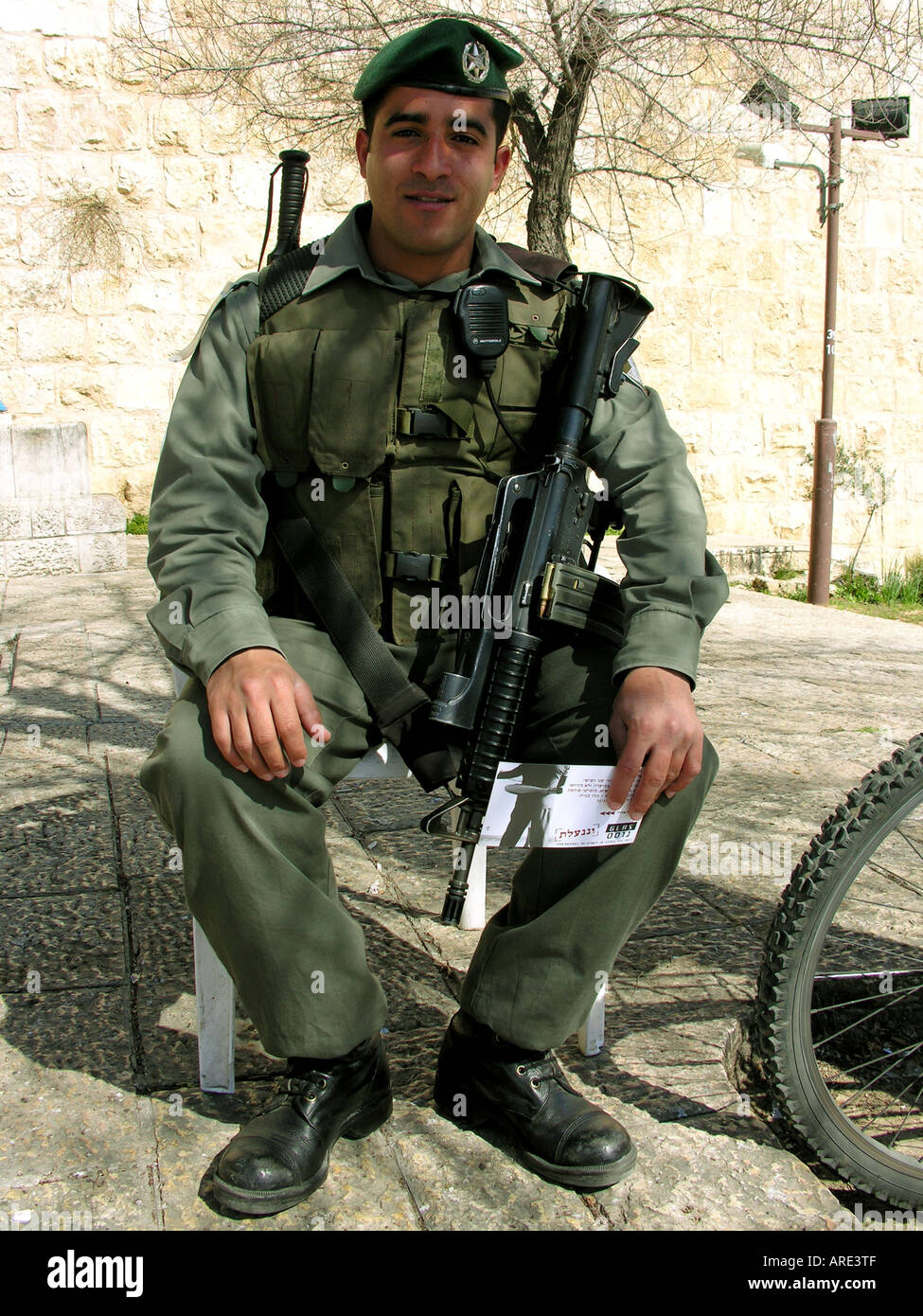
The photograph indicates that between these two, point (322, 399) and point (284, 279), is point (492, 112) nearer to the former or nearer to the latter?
point (284, 279)

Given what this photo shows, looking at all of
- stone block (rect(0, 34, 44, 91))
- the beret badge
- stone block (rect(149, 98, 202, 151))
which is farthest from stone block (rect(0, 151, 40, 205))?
the beret badge

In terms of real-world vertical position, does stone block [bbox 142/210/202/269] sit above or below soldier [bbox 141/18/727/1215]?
above

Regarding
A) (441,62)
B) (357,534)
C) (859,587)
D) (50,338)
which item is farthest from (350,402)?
(859,587)

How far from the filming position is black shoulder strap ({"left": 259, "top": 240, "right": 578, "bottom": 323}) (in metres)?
1.97

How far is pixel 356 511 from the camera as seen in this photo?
195cm

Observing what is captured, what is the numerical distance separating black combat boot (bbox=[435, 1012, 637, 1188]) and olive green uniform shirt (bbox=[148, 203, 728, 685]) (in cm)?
63

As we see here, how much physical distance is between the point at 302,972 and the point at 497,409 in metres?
0.97

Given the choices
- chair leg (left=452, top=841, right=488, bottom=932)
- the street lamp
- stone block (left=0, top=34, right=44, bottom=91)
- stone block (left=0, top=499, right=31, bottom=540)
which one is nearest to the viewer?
chair leg (left=452, top=841, right=488, bottom=932)

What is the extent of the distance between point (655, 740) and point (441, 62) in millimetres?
1176

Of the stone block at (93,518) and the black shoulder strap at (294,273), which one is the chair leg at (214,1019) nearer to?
the black shoulder strap at (294,273)

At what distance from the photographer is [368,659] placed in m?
1.88

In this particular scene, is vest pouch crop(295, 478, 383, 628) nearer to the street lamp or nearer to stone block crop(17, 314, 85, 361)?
the street lamp
